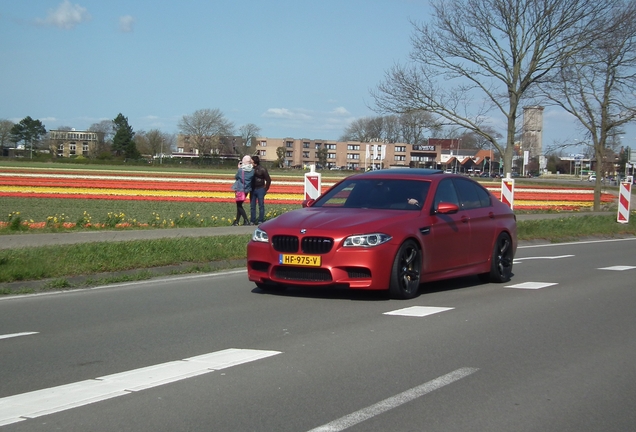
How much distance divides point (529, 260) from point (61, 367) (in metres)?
11.2

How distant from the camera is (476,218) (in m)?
11.1

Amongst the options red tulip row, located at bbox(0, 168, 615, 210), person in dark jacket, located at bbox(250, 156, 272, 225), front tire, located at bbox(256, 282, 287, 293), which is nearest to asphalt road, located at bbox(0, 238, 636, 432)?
front tire, located at bbox(256, 282, 287, 293)

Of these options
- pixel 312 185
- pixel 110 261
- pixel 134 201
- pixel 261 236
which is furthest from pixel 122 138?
pixel 261 236

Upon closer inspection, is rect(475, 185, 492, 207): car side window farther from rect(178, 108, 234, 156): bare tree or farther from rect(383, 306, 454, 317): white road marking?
rect(178, 108, 234, 156): bare tree

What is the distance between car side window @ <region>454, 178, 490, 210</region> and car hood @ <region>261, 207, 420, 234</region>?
145 centimetres

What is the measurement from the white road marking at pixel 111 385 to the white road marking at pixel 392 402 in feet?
4.76

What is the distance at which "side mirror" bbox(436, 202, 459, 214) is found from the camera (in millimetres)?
9984

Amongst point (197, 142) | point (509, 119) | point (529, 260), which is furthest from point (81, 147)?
point (529, 260)

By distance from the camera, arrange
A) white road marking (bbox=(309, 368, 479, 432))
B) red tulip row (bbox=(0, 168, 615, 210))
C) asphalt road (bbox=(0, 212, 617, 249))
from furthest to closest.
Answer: red tulip row (bbox=(0, 168, 615, 210)) → asphalt road (bbox=(0, 212, 617, 249)) → white road marking (bbox=(309, 368, 479, 432))

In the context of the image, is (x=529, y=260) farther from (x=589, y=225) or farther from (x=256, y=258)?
(x=589, y=225)

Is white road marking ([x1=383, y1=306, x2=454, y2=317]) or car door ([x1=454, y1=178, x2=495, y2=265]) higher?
car door ([x1=454, y1=178, x2=495, y2=265])

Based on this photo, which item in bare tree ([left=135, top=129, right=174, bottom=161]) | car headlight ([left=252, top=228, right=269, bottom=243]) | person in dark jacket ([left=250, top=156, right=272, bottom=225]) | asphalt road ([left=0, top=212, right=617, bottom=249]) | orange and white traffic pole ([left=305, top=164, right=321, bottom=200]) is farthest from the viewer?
bare tree ([left=135, top=129, right=174, bottom=161])

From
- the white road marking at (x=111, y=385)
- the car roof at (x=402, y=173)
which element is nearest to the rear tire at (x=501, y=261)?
the car roof at (x=402, y=173)

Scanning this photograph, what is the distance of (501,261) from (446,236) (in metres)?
1.71
